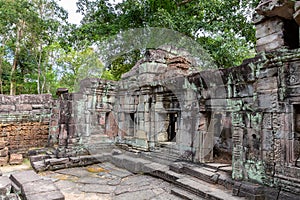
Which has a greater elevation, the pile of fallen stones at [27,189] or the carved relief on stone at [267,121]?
the carved relief on stone at [267,121]

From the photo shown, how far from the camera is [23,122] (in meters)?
7.94

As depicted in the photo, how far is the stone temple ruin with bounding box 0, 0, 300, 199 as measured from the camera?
12.5 ft

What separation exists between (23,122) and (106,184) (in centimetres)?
437

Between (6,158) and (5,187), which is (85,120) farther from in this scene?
(5,187)

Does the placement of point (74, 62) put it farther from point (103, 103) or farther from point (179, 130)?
point (179, 130)

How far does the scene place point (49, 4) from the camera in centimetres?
1653

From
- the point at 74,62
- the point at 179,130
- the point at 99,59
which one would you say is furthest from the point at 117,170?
the point at 74,62

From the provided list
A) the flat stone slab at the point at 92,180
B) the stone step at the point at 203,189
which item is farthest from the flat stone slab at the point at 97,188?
the stone step at the point at 203,189

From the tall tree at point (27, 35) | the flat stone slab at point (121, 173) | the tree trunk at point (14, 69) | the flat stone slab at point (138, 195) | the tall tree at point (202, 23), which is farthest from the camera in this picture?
the tree trunk at point (14, 69)

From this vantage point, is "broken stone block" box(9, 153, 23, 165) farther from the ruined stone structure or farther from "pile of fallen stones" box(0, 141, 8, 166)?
the ruined stone structure

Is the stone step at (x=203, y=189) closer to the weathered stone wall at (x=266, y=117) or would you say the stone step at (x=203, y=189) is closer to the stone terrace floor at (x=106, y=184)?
the stone terrace floor at (x=106, y=184)

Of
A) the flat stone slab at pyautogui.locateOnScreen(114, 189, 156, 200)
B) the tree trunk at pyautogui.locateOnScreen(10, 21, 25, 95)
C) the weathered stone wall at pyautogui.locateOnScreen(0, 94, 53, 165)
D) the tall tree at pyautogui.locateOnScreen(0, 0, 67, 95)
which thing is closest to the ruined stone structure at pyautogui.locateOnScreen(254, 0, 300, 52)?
the flat stone slab at pyautogui.locateOnScreen(114, 189, 156, 200)

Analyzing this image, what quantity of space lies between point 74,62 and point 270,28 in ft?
46.2

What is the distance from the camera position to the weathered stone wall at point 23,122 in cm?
753
